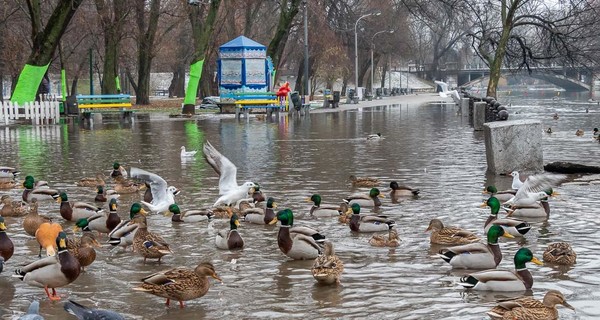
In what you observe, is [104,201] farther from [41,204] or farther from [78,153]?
[78,153]

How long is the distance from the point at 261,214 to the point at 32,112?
86.4ft

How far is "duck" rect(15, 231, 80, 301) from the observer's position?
8.23 metres

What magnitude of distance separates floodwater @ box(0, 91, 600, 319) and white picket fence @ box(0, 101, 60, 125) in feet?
30.6

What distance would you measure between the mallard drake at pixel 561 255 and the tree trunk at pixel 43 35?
92.1 feet

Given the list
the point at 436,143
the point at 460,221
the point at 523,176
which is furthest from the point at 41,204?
the point at 436,143

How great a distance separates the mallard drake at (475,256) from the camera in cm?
926

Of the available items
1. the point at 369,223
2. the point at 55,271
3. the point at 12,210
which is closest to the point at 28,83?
the point at 12,210

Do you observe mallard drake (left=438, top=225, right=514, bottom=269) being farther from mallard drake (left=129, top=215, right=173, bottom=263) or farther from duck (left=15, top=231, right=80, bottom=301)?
duck (left=15, top=231, right=80, bottom=301)

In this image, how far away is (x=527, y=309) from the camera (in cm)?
725

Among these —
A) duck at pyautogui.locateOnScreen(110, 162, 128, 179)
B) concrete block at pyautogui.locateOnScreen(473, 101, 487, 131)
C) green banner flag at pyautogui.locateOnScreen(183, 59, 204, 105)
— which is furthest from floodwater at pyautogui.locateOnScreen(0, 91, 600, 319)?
green banner flag at pyautogui.locateOnScreen(183, 59, 204, 105)

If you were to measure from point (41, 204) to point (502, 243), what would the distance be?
720 cm

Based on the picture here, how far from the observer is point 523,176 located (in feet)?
55.6

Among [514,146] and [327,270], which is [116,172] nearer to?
[514,146]

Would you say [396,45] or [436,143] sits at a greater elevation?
[396,45]
